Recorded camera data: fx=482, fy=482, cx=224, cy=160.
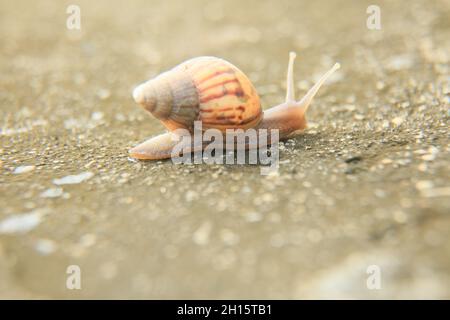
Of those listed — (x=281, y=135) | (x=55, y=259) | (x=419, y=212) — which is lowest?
(x=55, y=259)

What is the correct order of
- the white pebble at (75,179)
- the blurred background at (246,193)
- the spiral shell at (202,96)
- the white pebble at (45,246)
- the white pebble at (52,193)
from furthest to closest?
the spiral shell at (202,96)
the white pebble at (75,179)
the white pebble at (52,193)
the white pebble at (45,246)
the blurred background at (246,193)

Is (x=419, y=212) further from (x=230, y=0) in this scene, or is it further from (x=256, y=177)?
(x=230, y=0)

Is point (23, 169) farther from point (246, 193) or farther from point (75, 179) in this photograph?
point (246, 193)

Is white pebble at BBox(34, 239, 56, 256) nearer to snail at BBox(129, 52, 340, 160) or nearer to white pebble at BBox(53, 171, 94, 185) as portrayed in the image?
white pebble at BBox(53, 171, 94, 185)

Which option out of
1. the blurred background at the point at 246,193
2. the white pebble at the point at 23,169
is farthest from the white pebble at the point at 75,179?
the white pebble at the point at 23,169

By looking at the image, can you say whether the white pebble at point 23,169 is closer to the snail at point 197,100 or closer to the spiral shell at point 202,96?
the snail at point 197,100

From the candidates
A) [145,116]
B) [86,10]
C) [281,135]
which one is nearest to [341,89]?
[281,135]
